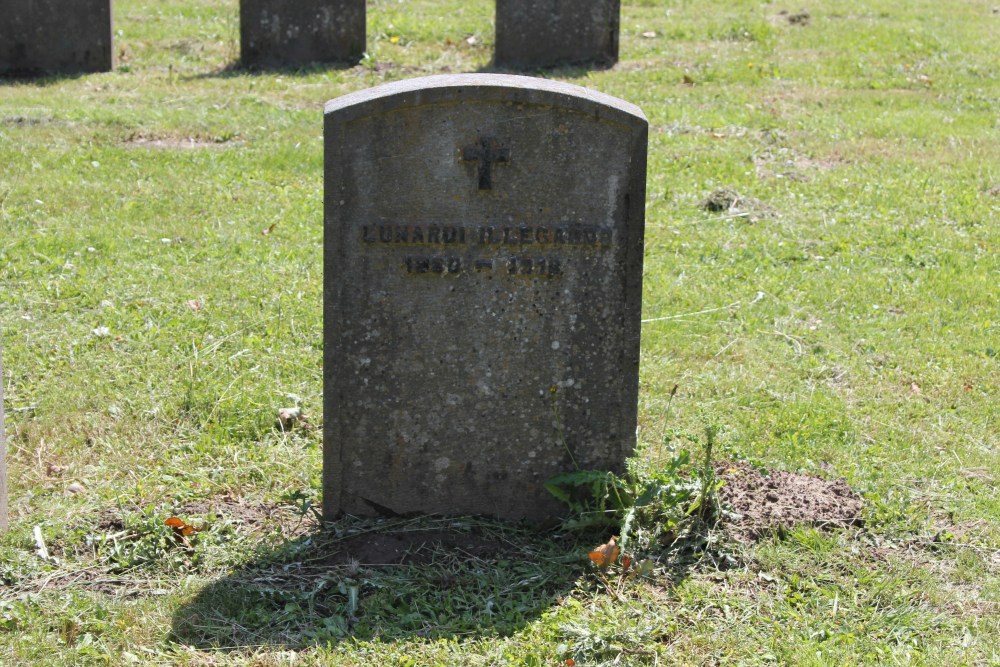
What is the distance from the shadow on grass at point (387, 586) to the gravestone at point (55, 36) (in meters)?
9.53

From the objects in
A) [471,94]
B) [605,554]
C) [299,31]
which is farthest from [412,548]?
[299,31]

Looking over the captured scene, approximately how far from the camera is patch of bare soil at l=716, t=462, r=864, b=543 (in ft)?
15.3

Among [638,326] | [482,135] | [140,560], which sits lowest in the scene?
[140,560]

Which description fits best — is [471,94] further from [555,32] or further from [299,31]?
[299,31]

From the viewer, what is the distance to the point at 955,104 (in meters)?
12.0

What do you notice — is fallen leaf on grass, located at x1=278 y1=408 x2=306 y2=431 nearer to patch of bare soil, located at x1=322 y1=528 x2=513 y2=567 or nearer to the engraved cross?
patch of bare soil, located at x1=322 y1=528 x2=513 y2=567

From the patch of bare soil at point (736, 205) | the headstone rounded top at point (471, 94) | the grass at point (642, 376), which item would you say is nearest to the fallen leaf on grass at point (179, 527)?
the grass at point (642, 376)

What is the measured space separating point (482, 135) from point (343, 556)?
1.59 metres

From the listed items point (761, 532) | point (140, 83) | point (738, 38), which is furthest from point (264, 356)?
point (738, 38)

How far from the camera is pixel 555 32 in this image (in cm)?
1313

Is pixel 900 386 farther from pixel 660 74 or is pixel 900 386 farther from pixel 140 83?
pixel 140 83

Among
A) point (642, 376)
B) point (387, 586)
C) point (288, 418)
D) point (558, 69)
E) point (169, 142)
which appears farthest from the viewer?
point (558, 69)

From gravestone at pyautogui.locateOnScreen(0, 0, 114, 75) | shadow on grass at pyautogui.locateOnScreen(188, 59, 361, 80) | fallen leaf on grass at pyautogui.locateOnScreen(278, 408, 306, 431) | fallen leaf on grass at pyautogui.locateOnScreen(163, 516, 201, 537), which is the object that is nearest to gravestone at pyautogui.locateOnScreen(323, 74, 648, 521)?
fallen leaf on grass at pyautogui.locateOnScreen(163, 516, 201, 537)

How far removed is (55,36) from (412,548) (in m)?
9.88
